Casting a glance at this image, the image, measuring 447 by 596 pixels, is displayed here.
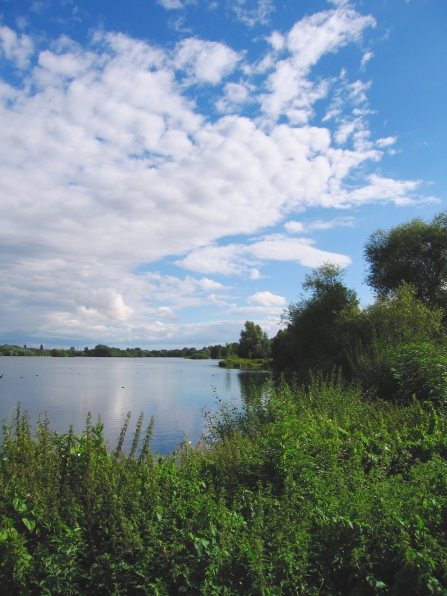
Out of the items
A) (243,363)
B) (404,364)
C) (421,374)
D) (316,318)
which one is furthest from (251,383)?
(243,363)

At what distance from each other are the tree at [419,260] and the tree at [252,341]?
6652 cm


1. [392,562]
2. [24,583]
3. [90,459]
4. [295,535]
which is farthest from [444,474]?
[24,583]

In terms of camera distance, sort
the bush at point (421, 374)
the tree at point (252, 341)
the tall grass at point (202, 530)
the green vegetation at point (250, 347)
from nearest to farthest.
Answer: the tall grass at point (202, 530) → the bush at point (421, 374) → the green vegetation at point (250, 347) → the tree at point (252, 341)

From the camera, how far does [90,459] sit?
4609 mm

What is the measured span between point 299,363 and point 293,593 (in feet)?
110

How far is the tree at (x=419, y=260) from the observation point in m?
33.4

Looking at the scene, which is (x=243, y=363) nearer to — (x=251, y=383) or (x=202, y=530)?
(x=251, y=383)

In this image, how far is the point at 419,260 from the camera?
34156 mm

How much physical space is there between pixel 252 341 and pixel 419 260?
2799 inches

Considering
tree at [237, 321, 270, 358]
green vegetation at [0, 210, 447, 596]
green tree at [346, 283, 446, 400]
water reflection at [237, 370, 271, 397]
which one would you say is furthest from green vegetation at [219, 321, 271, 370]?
green vegetation at [0, 210, 447, 596]

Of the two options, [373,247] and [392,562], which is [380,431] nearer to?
[392,562]

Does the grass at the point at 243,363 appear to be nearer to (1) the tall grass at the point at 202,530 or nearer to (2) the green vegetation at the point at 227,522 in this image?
(2) the green vegetation at the point at 227,522

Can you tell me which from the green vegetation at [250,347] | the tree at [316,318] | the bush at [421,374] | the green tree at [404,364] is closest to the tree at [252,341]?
the green vegetation at [250,347]

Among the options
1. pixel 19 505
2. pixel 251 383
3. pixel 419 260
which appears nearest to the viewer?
pixel 19 505
